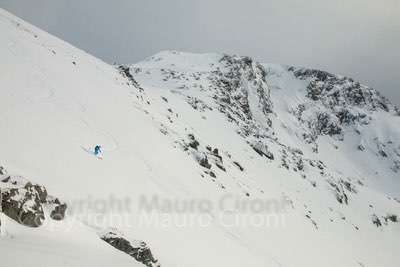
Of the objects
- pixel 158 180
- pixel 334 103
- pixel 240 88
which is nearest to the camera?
pixel 158 180

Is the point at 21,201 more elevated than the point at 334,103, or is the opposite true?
the point at 334,103

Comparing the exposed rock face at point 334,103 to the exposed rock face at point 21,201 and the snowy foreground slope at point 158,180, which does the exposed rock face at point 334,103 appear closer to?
the snowy foreground slope at point 158,180

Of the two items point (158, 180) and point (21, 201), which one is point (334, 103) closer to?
point (158, 180)

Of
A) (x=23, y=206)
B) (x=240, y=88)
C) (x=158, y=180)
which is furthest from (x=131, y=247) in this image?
(x=240, y=88)

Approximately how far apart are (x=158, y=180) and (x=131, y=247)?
9742mm

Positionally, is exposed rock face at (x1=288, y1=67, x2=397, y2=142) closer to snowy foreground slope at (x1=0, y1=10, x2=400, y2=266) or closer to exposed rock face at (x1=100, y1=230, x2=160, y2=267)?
snowy foreground slope at (x1=0, y1=10, x2=400, y2=266)

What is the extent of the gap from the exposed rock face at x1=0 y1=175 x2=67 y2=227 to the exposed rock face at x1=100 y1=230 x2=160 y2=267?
7.58 ft

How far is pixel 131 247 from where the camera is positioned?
12812 millimetres

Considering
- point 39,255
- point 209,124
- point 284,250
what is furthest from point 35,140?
point 209,124

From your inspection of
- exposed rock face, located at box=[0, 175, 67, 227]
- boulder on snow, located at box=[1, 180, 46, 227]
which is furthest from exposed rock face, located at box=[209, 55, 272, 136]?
boulder on snow, located at box=[1, 180, 46, 227]

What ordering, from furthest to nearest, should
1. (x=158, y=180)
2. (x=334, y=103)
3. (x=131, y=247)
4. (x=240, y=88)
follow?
(x=334, y=103)
(x=240, y=88)
(x=158, y=180)
(x=131, y=247)

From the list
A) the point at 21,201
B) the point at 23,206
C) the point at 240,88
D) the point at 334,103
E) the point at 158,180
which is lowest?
the point at 23,206

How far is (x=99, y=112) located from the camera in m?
27.2

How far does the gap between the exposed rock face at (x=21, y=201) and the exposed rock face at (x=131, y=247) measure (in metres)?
2.31
